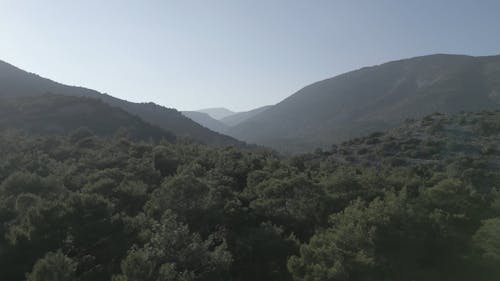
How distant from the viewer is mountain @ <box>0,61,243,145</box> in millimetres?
117838

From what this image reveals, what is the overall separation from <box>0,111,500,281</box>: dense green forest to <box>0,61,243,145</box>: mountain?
79052 millimetres

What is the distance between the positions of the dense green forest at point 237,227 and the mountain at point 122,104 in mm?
79052

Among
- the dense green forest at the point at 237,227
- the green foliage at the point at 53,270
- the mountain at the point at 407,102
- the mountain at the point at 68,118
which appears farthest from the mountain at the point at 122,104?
the green foliage at the point at 53,270

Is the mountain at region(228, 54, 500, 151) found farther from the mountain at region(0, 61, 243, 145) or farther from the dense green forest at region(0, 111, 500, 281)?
the dense green forest at region(0, 111, 500, 281)

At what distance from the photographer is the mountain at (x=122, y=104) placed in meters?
118

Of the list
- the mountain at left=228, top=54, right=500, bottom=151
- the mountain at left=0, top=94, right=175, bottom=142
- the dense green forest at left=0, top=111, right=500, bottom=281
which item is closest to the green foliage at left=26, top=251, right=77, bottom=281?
the dense green forest at left=0, top=111, right=500, bottom=281

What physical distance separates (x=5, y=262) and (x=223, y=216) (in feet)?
34.9

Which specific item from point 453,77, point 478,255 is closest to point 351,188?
point 478,255

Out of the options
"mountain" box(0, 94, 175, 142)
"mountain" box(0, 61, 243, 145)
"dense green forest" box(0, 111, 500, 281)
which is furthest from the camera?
"mountain" box(0, 61, 243, 145)

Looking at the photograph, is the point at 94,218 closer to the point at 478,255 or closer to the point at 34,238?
the point at 34,238

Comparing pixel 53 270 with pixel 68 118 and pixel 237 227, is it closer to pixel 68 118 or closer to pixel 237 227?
pixel 237 227

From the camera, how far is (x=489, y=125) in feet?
238

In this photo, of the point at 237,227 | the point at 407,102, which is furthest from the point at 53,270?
the point at 407,102

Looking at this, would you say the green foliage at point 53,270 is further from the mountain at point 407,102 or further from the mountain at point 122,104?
the mountain at point 407,102
